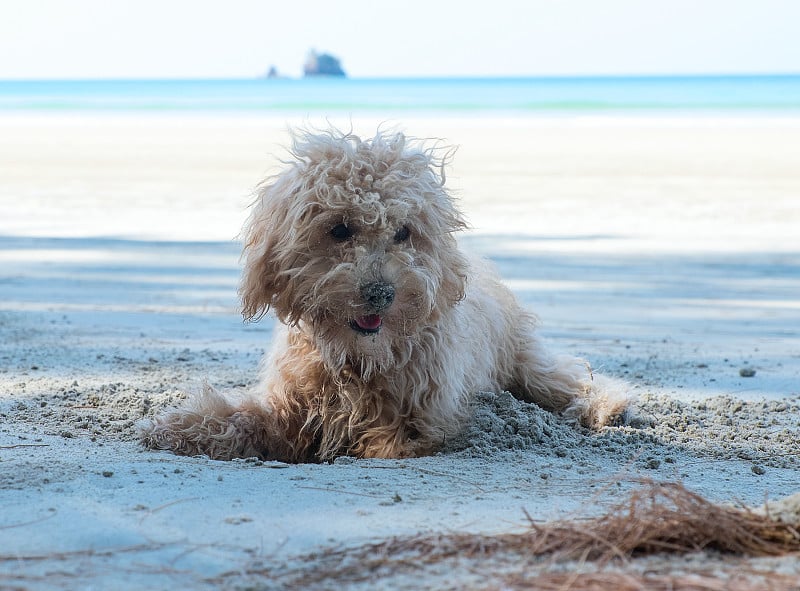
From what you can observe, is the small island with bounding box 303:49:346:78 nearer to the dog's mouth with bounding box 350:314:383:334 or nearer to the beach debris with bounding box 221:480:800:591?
the dog's mouth with bounding box 350:314:383:334

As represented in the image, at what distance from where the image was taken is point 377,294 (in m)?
4.26

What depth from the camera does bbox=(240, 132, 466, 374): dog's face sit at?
14.3 feet

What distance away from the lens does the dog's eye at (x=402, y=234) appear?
4.50m

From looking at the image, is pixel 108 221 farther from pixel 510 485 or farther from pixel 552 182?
pixel 510 485

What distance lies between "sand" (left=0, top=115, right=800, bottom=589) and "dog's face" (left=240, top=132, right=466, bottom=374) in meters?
0.62

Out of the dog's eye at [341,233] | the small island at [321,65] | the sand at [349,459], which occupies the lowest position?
the sand at [349,459]

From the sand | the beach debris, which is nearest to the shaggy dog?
the sand

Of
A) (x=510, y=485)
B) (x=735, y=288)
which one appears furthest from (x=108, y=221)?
(x=510, y=485)

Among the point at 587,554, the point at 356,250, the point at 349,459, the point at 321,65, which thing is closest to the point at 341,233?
the point at 356,250

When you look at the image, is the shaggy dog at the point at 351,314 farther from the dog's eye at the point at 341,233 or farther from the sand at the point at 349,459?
the sand at the point at 349,459

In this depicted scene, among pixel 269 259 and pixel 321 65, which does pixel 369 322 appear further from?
pixel 321 65

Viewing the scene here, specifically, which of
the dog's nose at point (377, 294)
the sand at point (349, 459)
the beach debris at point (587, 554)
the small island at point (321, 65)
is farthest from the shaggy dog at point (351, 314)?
the small island at point (321, 65)

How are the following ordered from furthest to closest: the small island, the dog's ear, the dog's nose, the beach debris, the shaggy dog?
the small island → the dog's ear → the shaggy dog → the dog's nose → the beach debris

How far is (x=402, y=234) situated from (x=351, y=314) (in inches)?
17.5
